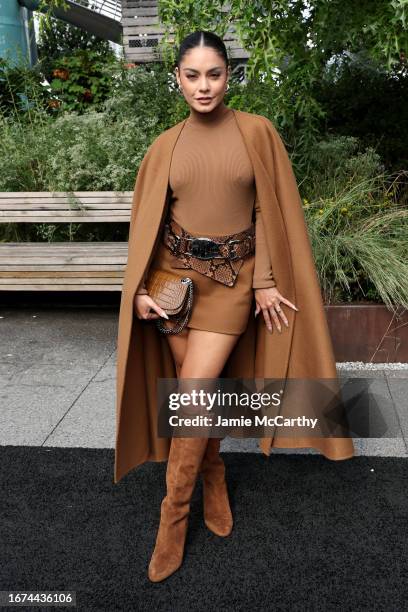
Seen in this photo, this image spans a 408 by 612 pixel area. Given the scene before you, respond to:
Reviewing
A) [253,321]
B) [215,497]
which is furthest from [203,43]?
[215,497]

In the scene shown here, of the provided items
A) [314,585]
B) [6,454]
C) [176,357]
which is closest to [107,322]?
[6,454]

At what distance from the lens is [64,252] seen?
579cm

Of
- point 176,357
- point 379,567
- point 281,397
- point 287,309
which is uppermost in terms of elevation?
point 287,309

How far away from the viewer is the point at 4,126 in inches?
278

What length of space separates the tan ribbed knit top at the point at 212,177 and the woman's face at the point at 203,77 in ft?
0.25

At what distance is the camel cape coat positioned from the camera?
249 centimetres

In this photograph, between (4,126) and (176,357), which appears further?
(4,126)

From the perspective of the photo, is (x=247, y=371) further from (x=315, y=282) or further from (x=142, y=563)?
(x=142, y=563)

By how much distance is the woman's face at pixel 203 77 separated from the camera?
2.31m

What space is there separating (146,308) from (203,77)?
2.81 feet

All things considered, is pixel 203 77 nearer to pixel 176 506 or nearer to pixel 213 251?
pixel 213 251

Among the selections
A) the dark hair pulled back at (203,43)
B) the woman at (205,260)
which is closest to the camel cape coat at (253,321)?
the woman at (205,260)

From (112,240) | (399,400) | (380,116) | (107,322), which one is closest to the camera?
(399,400)

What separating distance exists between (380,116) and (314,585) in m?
6.78
